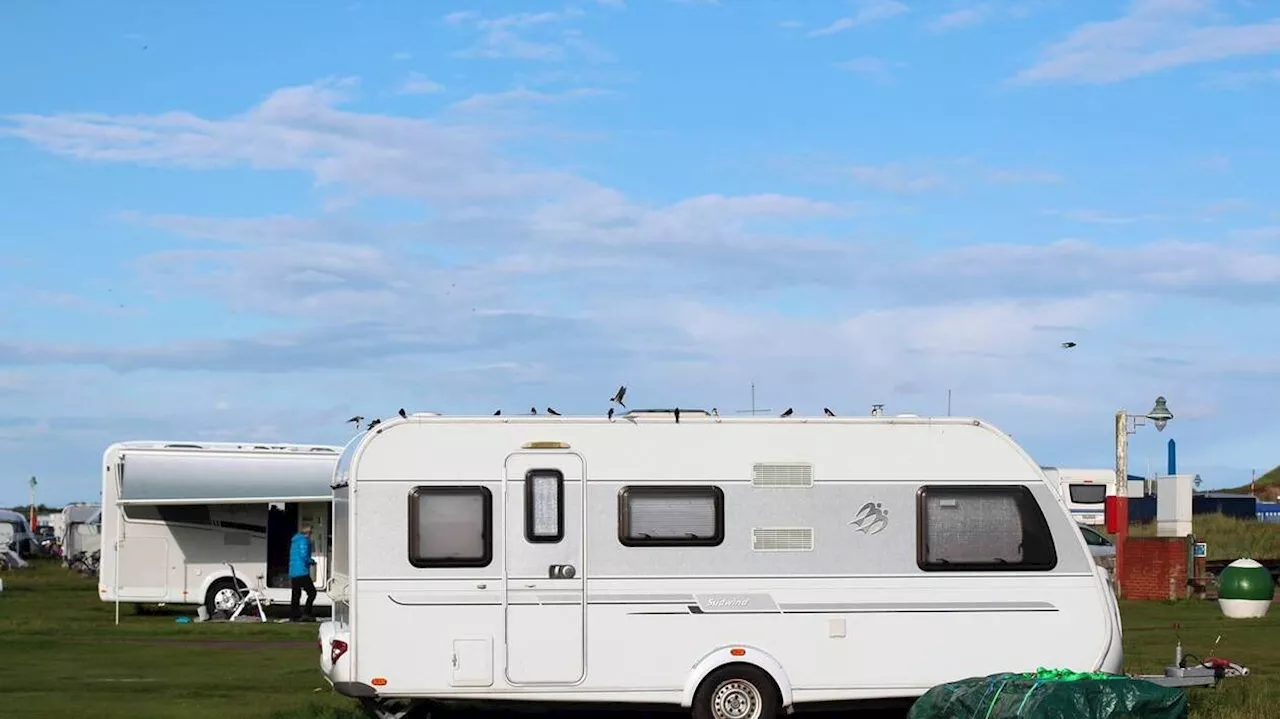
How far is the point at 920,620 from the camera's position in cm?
1399

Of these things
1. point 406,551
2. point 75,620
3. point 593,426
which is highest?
point 593,426

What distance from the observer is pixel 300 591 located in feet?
87.0

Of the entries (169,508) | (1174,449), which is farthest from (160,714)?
(1174,449)

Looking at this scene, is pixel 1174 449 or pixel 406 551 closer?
pixel 406 551

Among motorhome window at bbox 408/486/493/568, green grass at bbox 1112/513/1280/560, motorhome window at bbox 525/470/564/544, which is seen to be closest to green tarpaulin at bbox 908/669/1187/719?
motorhome window at bbox 525/470/564/544

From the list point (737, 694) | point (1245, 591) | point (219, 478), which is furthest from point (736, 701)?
point (1245, 591)

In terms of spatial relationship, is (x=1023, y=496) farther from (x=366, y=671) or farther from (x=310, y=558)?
(x=310, y=558)

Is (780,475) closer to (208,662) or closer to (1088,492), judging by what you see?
(208,662)

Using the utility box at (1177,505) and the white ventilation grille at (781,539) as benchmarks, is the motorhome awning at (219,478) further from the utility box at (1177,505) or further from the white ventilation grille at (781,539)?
the utility box at (1177,505)

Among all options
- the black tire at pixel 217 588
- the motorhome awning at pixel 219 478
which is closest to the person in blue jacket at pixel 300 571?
the motorhome awning at pixel 219 478

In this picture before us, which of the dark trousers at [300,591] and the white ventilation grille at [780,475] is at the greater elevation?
the white ventilation grille at [780,475]

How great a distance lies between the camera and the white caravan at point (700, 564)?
1369cm

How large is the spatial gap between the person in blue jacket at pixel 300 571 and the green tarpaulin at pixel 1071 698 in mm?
15422

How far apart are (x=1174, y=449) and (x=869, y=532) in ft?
118
